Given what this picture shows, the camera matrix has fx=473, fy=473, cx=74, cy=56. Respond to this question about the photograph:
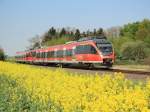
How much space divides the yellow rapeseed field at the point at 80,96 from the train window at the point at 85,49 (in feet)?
76.6

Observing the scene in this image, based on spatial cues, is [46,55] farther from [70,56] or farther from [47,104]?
[47,104]

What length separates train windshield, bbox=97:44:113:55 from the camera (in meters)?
37.3

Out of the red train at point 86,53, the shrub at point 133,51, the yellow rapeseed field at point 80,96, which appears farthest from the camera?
the shrub at point 133,51

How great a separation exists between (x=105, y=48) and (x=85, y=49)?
234 centimetres

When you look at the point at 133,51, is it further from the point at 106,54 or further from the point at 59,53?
the point at 106,54

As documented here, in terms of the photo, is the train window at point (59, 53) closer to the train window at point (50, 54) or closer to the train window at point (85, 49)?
the train window at point (50, 54)

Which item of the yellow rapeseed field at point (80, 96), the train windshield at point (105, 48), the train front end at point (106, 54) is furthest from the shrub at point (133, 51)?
the yellow rapeseed field at point (80, 96)

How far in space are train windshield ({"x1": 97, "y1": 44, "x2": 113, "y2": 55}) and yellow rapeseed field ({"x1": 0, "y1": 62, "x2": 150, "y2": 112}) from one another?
22.8 m

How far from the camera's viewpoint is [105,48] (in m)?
37.7

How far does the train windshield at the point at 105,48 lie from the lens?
123 feet

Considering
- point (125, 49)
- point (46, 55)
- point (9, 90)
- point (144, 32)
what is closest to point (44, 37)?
point (144, 32)

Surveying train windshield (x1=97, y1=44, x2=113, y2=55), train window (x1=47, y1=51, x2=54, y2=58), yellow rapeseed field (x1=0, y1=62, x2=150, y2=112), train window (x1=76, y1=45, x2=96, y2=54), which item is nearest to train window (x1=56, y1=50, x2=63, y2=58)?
train window (x1=47, y1=51, x2=54, y2=58)

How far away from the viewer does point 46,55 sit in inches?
2218

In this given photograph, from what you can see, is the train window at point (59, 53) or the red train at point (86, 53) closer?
the red train at point (86, 53)
